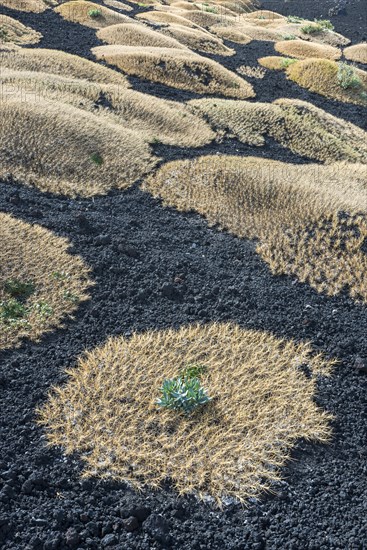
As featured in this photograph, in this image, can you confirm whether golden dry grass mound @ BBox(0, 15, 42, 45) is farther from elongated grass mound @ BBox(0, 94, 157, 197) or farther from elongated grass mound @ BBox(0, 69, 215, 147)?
elongated grass mound @ BBox(0, 94, 157, 197)

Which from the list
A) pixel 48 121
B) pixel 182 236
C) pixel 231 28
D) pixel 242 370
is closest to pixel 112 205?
pixel 182 236

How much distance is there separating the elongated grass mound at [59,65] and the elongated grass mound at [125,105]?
64.9 inches

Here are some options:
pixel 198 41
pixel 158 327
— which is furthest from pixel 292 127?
pixel 158 327

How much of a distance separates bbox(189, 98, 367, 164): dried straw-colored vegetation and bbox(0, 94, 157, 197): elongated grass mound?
520cm

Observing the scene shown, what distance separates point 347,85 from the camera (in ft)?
102

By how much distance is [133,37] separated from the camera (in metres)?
33.9

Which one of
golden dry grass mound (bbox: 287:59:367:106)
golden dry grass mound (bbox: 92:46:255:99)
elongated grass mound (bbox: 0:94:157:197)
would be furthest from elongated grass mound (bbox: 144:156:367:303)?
golden dry grass mound (bbox: 287:59:367:106)

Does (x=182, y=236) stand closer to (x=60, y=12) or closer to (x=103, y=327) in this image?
(x=103, y=327)

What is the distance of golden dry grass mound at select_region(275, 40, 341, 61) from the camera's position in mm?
39156

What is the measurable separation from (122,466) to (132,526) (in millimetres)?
982

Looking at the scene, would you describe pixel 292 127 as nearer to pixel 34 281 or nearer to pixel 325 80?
pixel 325 80

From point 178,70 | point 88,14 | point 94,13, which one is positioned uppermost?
point 94,13

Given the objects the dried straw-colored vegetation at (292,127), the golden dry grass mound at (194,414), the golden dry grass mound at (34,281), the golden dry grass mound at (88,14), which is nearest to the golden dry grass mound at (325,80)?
the dried straw-colored vegetation at (292,127)

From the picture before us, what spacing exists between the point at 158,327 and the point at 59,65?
65.3 ft
